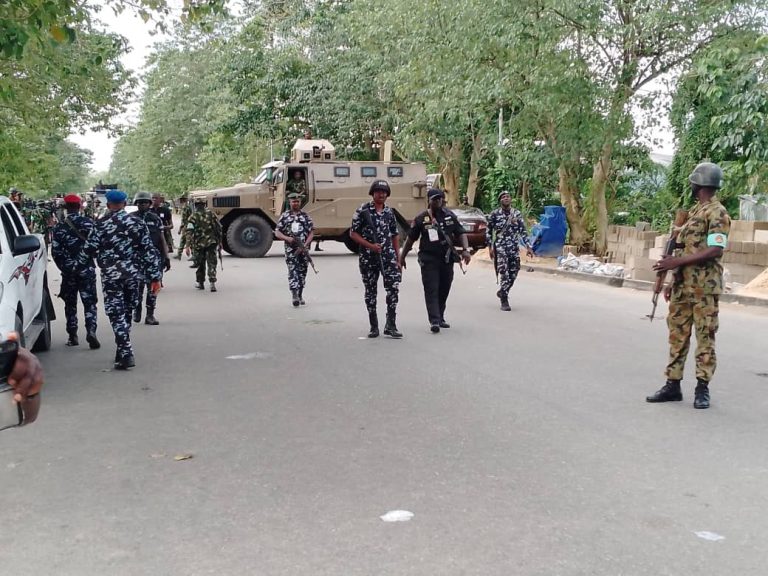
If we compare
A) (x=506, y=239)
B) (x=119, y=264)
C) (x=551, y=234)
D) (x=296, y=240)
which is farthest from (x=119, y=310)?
(x=551, y=234)

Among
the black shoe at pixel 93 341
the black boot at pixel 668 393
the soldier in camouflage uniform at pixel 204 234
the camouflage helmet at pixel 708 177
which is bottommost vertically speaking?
the black shoe at pixel 93 341

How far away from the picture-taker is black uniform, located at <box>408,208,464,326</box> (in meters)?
9.48

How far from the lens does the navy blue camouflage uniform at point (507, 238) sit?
11202 millimetres

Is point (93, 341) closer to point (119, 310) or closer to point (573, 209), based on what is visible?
point (119, 310)

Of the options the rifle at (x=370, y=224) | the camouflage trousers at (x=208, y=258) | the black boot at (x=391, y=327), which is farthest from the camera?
the camouflage trousers at (x=208, y=258)

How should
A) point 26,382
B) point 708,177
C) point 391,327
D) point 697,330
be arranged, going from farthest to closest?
point 391,327 → point 697,330 → point 708,177 → point 26,382

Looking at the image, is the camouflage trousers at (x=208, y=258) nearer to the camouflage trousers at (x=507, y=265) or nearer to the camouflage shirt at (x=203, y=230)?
the camouflage shirt at (x=203, y=230)

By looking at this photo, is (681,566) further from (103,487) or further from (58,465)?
(58,465)

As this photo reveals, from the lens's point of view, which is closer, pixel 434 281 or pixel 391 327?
pixel 391 327

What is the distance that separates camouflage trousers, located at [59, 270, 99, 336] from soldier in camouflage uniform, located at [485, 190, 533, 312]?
16.5 feet

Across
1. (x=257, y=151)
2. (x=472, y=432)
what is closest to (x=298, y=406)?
(x=472, y=432)

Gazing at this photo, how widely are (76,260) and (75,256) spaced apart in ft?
0.14

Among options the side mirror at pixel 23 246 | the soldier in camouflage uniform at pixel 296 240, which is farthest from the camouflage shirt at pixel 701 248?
the soldier in camouflage uniform at pixel 296 240

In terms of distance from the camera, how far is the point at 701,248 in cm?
581
